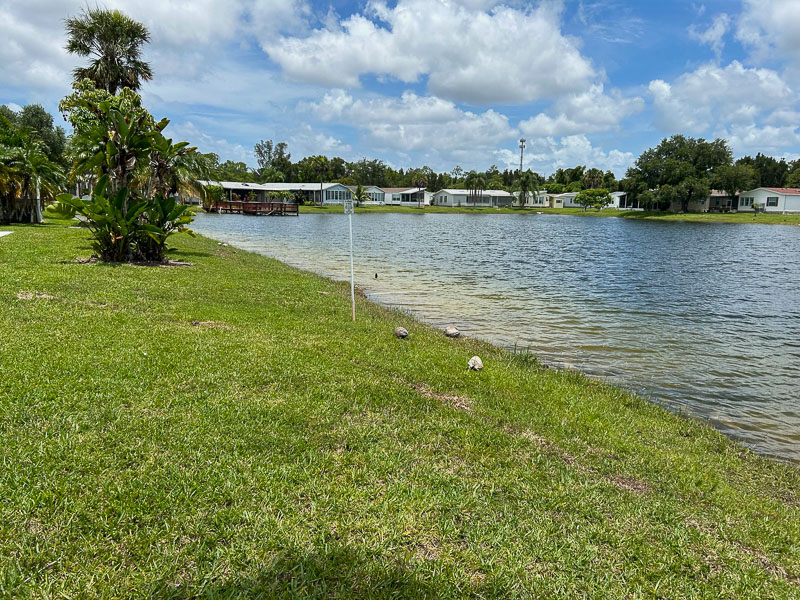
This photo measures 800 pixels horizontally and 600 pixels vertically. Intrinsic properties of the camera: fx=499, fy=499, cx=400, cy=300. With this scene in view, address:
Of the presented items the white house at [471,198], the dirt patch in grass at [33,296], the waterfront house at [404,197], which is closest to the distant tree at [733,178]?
the white house at [471,198]

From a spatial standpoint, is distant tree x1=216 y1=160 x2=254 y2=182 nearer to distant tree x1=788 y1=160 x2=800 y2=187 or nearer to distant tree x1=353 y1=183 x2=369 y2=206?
distant tree x1=353 y1=183 x2=369 y2=206

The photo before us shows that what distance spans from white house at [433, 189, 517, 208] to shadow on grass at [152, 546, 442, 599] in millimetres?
120463

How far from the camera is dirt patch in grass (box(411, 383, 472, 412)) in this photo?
565 cm

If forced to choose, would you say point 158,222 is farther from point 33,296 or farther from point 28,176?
point 28,176

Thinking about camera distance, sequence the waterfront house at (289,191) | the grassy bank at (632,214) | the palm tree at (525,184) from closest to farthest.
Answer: the grassy bank at (632,214)
the waterfront house at (289,191)
the palm tree at (525,184)

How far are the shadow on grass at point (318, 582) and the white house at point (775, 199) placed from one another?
101248mm

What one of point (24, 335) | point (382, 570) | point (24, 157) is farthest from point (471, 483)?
point (24, 157)

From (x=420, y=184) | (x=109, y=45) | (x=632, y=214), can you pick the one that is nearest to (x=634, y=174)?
(x=632, y=214)

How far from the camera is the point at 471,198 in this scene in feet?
395

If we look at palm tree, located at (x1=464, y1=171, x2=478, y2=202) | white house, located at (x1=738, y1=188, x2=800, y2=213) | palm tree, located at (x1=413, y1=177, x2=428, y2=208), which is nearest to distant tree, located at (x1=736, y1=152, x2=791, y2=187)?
white house, located at (x1=738, y1=188, x2=800, y2=213)

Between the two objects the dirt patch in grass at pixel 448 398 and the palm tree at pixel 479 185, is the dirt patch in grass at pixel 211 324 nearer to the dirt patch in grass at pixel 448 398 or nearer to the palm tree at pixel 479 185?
the dirt patch in grass at pixel 448 398

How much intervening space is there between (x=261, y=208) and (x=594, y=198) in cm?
7335

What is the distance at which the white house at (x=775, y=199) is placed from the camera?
265 feet

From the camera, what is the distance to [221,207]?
3093 inches
